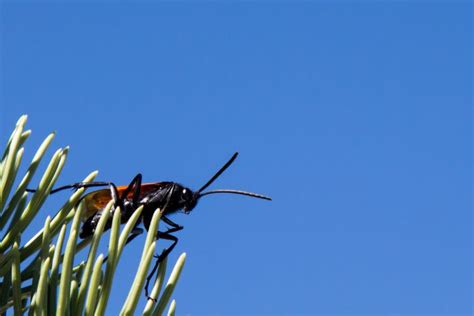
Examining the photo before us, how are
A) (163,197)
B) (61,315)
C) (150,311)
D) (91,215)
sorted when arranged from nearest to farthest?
(61,315) < (150,311) < (91,215) < (163,197)

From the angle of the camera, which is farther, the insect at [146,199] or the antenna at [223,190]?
the antenna at [223,190]

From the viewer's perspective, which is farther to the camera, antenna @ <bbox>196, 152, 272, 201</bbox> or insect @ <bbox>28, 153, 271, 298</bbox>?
antenna @ <bbox>196, 152, 272, 201</bbox>

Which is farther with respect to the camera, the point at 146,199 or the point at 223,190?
the point at 223,190

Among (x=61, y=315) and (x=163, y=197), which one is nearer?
(x=61, y=315)

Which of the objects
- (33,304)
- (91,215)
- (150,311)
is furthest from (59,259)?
(91,215)

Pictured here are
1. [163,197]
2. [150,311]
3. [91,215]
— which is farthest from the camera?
[163,197]

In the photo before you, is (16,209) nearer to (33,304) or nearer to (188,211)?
(33,304)

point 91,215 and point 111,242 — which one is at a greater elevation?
point 91,215

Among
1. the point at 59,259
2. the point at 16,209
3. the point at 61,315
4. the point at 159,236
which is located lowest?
the point at 61,315
